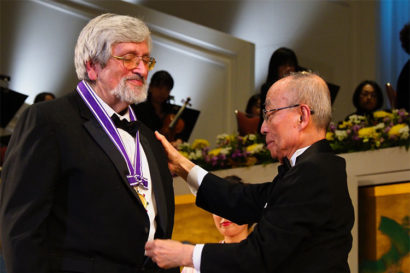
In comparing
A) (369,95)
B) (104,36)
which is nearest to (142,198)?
(104,36)

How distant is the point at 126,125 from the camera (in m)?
2.81

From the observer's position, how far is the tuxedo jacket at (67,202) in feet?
7.91

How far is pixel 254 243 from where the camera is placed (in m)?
2.63

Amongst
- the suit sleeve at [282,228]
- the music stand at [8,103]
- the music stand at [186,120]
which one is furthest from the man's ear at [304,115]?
the music stand at [8,103]

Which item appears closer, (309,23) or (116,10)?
(116,10)

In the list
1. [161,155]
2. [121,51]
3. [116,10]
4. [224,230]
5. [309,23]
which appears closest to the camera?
[121,51]

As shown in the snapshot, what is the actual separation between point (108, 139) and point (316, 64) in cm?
734

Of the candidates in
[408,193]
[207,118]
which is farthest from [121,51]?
[207,118]

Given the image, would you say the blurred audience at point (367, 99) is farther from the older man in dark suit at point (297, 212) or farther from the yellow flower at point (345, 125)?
the older man in dark suit at point (297, 212)

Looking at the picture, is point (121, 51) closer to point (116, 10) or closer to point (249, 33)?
point (116, 10)

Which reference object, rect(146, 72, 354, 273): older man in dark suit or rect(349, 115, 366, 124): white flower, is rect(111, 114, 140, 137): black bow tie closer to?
rect(146, 72, 354, 273): older man in dark suit

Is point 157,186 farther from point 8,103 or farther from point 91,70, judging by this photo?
point 8,103

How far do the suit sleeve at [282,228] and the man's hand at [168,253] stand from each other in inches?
2.5

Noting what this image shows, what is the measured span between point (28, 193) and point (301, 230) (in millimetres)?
970
